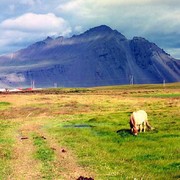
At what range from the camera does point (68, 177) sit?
23766 millimetres

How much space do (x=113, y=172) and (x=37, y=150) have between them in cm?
1108

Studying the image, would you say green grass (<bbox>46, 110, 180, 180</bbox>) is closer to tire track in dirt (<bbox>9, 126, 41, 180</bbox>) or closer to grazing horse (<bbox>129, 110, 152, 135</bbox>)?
grazing horse (<bbox>129, 110, 152, 135</bbox>)

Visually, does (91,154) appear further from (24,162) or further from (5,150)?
(5,150)

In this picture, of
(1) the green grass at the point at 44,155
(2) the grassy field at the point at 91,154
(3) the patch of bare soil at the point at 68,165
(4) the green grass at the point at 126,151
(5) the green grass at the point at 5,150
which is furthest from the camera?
(5) the green grass at the point at 5,150

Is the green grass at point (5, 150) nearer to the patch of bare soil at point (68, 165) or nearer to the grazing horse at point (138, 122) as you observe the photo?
the patch of bare soil at point (68, 165)

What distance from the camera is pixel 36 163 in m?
28.3

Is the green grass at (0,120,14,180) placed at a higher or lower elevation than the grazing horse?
lower

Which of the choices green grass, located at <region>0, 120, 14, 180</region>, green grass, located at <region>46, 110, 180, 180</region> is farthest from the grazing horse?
green grass, located at <region>0, 120, 14, 180</region>

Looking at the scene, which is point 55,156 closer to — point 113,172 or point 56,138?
point 113,172

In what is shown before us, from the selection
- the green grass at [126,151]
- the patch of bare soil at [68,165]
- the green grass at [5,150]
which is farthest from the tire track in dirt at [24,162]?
the green grass at [126,151]

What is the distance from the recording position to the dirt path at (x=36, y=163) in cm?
2450

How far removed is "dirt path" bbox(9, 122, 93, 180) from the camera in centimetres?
A: 2450

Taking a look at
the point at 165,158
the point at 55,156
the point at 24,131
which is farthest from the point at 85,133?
the point at 165,158

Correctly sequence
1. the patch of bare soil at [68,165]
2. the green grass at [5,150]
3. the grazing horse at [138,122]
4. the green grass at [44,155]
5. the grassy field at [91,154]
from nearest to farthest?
1. the patch of bare soil at [68,165]
2. the grassy field at [91,154]
3. the green grass at [44,155]
4. the green grass at [5,150]
5. the grazing horse at [138,122]
